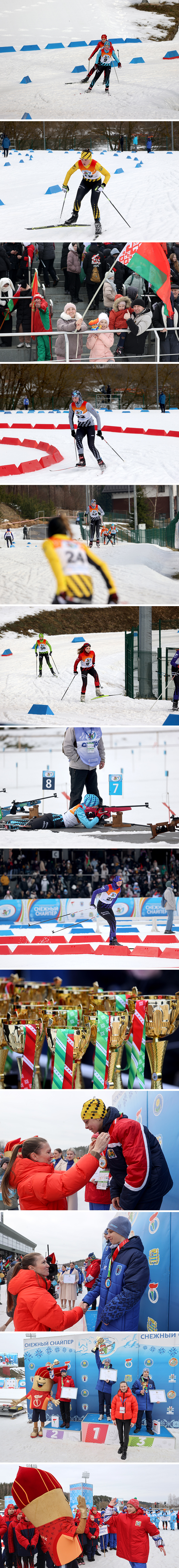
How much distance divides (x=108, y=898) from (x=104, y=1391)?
11.3ft

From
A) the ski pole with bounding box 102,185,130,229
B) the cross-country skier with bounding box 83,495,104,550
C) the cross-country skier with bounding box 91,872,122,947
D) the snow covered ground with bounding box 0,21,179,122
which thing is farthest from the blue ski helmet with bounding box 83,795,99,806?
the snow covered ground with bounding box 0,21,179,122

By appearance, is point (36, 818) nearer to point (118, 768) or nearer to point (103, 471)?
point (118, 768)

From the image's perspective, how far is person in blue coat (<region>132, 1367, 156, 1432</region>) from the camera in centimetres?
805

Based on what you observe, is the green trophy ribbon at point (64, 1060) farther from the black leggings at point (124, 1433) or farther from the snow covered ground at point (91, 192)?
the snow covered ground at point (91, 192)

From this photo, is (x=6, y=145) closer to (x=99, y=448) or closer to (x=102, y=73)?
(x=102, y=73)

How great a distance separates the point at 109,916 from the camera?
32.8ft

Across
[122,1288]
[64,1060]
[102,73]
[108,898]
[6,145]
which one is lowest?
[122,1288]

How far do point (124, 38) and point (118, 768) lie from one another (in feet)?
18.4

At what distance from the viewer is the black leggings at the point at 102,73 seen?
10.3 meters

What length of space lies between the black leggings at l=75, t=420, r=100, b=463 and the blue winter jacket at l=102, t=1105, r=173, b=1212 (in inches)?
184

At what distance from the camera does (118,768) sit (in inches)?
407

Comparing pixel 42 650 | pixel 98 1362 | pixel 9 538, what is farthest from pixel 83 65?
pixel 98 1362

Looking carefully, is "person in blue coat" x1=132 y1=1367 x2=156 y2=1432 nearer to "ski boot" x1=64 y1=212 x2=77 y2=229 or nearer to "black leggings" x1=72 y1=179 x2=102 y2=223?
"ski boot" x1=64 y1=212 x2=77 y2=229

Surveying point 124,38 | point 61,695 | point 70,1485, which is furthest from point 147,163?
point 70,1485
